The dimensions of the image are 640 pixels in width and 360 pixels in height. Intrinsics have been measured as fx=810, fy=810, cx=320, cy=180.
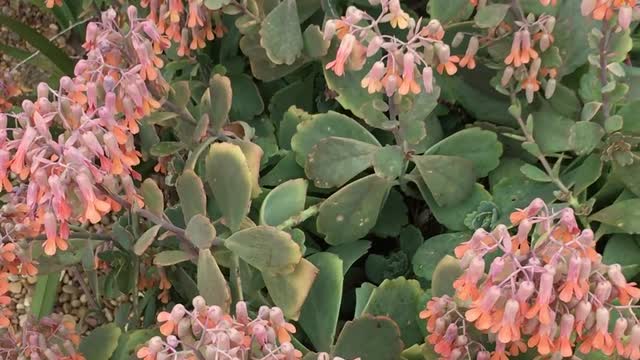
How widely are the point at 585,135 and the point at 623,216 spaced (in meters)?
0.10

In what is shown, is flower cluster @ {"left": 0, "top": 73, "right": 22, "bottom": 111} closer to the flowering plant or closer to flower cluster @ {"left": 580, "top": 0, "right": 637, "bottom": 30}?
the flowering plant

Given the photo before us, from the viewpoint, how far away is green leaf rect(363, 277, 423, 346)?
86 centimetres

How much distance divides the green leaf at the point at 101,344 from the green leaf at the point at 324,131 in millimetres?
295

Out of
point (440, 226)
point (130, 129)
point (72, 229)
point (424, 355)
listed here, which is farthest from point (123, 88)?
point (440, 226)

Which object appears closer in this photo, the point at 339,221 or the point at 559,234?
the point at 559,234

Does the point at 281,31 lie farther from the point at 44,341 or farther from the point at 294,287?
the point at 44,341

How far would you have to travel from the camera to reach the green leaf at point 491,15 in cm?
87

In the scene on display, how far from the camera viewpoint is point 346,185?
97cm

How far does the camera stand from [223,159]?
0.87 meters

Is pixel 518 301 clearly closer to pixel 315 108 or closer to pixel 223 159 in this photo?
pixel 223 159

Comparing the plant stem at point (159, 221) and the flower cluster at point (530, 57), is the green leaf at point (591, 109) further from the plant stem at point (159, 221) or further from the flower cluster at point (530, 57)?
the plant stem at point (159, 221)

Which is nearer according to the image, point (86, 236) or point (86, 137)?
point (86, 137)

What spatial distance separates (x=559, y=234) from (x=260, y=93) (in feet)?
2.18

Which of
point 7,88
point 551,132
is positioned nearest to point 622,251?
point 551,132
